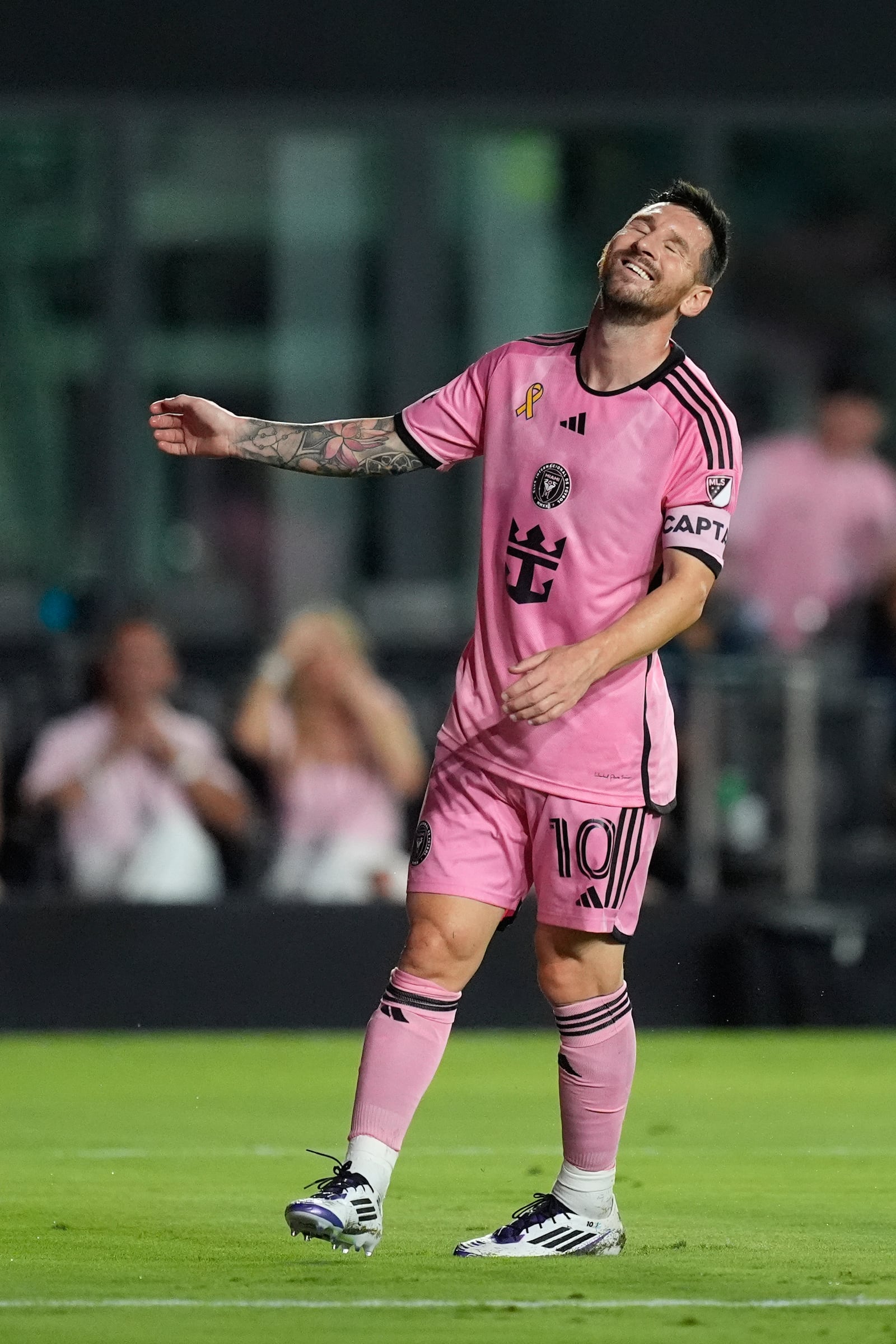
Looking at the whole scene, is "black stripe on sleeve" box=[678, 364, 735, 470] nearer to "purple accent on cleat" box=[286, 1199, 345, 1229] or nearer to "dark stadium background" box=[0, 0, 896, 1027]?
"purple accent on cleat" box=[286, 1199, 345, 1229]

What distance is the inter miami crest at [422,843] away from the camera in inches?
203

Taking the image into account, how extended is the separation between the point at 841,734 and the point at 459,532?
331 cm

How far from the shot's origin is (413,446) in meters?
5.32

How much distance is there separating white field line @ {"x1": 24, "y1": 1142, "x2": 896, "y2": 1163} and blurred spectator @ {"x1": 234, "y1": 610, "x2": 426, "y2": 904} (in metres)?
2.88

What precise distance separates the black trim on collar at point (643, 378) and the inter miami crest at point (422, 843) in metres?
0.94

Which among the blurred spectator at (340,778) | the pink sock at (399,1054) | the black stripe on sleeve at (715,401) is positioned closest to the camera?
the pink sock at (399,1054)

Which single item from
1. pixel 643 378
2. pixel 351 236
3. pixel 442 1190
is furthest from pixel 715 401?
pixel 351 236

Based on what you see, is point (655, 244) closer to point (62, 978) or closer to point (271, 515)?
point (62, 978)

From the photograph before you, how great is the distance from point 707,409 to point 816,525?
6.26 meters

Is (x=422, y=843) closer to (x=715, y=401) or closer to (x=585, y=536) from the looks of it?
(x=585, y=536)

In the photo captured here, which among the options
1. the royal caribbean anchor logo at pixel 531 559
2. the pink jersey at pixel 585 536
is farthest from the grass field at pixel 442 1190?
the royal caribbean anchor logo at pixel 531 559

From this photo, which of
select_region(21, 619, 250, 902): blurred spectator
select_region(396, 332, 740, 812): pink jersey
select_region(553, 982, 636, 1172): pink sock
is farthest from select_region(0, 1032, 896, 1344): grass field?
select_region(396, 332, 740, 812): pink jersey

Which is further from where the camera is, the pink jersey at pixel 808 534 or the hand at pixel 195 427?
the pink jersey at pixel 808 534

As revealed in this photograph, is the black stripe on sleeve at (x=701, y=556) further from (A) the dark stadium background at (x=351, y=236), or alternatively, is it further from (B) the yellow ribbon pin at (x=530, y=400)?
(A) the dark stadium background at (x=351, y=236)
